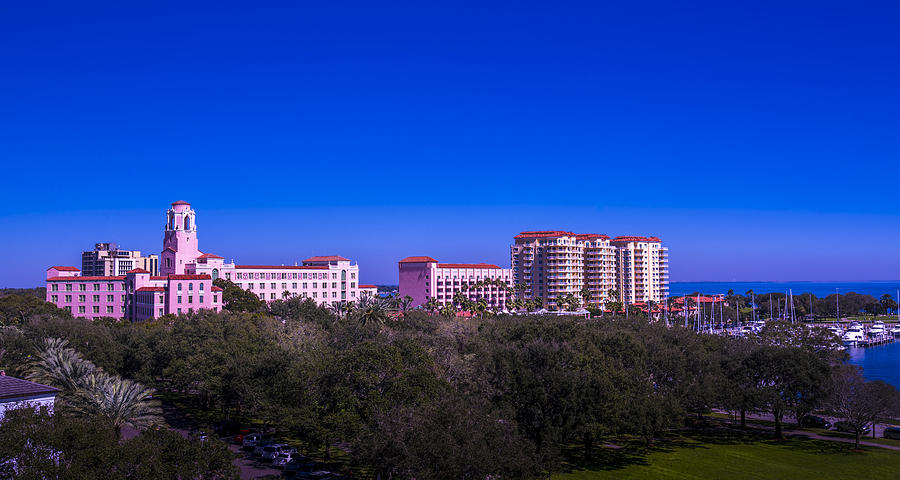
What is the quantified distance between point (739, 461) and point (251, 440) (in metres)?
38.3

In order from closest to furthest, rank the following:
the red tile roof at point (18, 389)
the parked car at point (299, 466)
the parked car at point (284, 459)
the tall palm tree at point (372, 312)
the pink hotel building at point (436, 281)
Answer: the red tile roof at point (18, 389) < the parked car at point (299, 466) < the parked car at point (284, 459) < the tall palm tree at point (372, 312) < the pink hotel building at point (436, 281)

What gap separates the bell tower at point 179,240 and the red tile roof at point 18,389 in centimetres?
11833

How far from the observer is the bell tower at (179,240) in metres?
147

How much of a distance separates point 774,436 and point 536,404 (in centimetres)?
2791

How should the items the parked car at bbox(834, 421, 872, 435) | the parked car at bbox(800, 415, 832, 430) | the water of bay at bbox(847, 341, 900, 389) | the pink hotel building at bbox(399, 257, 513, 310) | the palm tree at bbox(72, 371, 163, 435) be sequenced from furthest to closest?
the pink hotel building at bbox(399, 257, 513, 310) < the water of bay at bbox(847, 341, 900, 389) < the parked car at bbox(800, 415, 832, 430) < the parked car at bbox(834, 421, 872, 435) < the palm tree at bbox(72, 371, 163, 435)

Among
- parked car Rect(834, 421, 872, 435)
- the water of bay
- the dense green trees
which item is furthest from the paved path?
the water of bay

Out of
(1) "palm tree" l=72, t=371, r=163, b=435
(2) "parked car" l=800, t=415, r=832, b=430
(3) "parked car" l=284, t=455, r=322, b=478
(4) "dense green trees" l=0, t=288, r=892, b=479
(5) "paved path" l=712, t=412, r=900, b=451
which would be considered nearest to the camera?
(4) "dense green trees" l=0, t=288, r=892, b=479

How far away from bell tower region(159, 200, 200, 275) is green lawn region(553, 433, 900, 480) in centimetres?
12166

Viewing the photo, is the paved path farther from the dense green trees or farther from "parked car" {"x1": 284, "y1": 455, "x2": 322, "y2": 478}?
"parked car" {"x1": 284, "y1": 455, "x2": 322, "y2": 478}

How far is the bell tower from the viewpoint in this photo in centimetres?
14662

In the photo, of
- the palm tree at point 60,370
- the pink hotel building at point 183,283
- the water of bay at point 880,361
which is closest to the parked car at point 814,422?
the water of bay at point 880,361

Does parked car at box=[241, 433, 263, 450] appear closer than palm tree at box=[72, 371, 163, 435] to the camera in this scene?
No

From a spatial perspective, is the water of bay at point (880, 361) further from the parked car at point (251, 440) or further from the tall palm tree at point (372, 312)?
the parked car at point (251, 440)

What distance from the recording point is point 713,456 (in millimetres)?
50781
